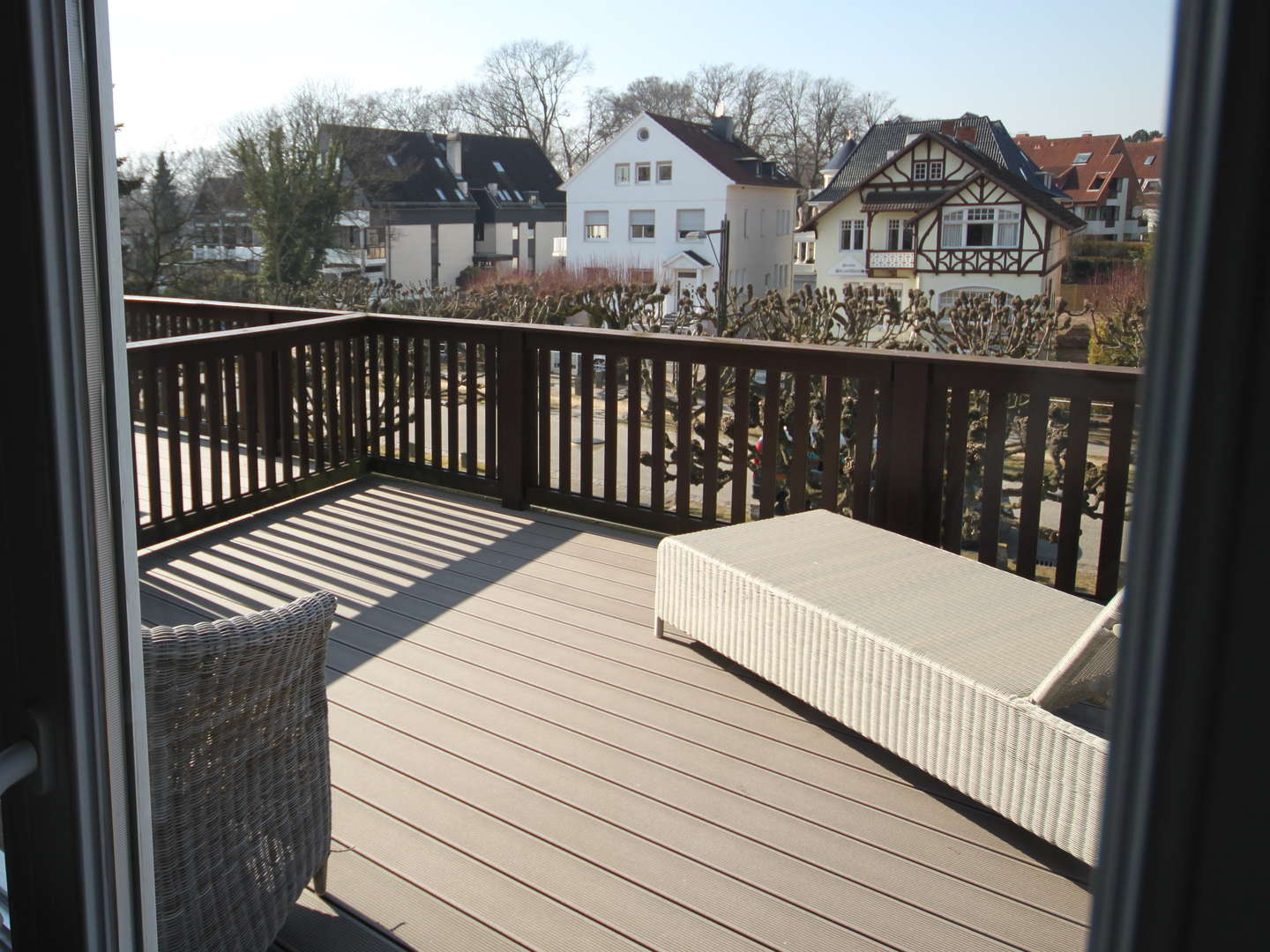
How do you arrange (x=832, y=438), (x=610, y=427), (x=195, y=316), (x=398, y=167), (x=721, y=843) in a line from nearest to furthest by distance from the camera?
(x=721, y=843) < (x=832, y=438) < (x=610, y=427) < (x=195, y=316) < (x=398, y=167)

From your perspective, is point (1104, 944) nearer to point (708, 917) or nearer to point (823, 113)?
point (708, 917)

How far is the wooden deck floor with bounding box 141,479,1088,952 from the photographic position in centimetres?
201

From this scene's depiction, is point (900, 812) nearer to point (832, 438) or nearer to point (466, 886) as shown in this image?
point (466, 886)

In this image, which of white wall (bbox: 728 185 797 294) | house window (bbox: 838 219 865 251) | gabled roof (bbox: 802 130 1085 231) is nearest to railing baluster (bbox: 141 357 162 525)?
gabled roof (bbox: 802 130 1085 231)

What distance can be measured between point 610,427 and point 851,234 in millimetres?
9460

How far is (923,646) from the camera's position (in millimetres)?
2441

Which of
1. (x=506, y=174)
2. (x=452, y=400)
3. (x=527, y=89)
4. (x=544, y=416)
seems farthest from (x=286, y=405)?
(x=506, y=174)

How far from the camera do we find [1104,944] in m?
0.59

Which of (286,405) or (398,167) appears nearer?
(286,405)

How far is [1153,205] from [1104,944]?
414 mm

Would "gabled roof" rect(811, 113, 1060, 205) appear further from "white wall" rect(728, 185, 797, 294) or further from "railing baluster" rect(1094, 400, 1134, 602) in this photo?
"railing baluster" rect(1094, 400, 1134, 602)

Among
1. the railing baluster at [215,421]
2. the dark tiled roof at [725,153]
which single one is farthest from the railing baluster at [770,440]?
the dark tiled roof at [725,153]

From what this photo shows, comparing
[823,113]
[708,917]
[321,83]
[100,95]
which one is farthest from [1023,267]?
[321,83]

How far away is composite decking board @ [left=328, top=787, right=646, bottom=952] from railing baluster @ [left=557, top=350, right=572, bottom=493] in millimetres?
2472
